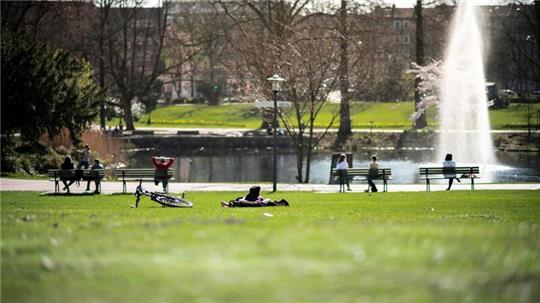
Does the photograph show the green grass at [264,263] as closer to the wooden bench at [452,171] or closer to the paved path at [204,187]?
the paved path at [204,187]

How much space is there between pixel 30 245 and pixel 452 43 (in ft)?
199

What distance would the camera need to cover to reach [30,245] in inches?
418

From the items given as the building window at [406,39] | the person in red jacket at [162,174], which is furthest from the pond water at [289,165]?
the building window at [406,39]

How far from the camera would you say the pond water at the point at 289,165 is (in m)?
45.7

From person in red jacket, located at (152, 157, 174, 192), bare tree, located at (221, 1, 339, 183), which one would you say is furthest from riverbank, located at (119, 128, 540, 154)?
person in red jacket, located at (152, 157, 174, 192)

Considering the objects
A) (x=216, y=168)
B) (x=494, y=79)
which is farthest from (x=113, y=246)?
(x=494, y=79)

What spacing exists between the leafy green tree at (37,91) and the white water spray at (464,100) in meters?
23.6

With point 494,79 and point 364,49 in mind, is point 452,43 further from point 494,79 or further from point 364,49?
point 494,79

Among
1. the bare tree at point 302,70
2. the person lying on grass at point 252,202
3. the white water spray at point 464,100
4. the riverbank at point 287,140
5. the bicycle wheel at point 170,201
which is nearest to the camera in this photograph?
the bicycle wheel at point 170,201

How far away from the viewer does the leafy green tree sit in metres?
38.1

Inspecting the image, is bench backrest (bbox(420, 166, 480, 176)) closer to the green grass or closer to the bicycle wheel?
the bicycle wheel

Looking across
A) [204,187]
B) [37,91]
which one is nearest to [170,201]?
[204,187]

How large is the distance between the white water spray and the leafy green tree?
23594mm

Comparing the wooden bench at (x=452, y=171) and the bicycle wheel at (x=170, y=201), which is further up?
the wooden bench at (x=452, y=171)
